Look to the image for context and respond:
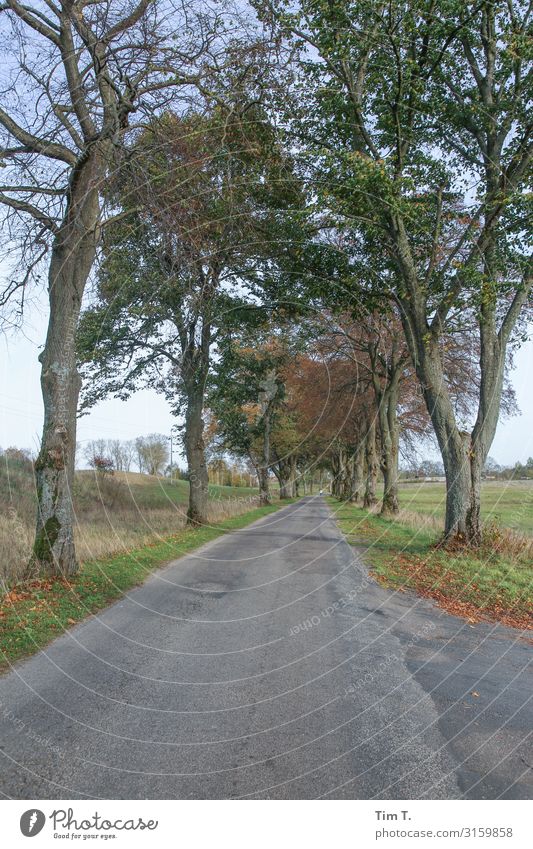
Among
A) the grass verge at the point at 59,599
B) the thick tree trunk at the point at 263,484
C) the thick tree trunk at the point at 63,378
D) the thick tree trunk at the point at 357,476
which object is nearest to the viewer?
the grass verge at the point at 59,599

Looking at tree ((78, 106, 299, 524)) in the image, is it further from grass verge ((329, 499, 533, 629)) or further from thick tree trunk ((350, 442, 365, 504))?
thick tree trunk ((350, 442, 365, 504))

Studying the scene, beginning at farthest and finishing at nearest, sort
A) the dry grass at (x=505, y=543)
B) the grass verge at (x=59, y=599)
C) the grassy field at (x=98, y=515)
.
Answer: the dry grass at (x=505, y=543) → the grassy field at (x=98, y=515) → the grass verge at (x=59, y=599)

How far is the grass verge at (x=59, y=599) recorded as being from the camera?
6.00m

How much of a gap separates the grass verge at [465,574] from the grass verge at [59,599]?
15.2 ft

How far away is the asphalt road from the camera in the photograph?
322 centimetres

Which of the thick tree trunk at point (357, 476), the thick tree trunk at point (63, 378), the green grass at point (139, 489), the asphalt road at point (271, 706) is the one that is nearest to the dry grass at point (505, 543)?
the asphalt road at point (271, 706)

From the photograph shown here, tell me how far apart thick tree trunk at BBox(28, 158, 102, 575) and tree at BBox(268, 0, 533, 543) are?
472 cm

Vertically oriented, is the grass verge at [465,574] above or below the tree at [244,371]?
below

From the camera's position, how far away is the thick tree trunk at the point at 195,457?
20750 millimetres

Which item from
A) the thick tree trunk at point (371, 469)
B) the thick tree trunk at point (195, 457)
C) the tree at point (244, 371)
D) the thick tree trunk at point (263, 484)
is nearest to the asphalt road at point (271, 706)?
the thick tree trunk at point (195, 457)

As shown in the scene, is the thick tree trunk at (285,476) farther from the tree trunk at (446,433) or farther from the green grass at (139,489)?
the tree trunk at (446,433)

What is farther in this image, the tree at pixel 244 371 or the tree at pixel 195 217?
the tree at pixel 244 371

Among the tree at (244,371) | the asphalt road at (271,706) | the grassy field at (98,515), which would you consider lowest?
the asphalt road at (271,706)

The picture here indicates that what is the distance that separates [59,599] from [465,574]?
751 centimetres
